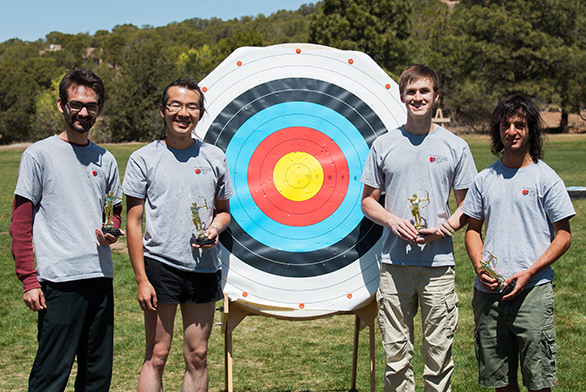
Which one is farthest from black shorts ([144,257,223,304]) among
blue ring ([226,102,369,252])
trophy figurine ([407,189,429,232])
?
trophy figurine ([407,189,429,232])

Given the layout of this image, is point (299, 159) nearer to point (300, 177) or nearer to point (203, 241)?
point (300, 177)

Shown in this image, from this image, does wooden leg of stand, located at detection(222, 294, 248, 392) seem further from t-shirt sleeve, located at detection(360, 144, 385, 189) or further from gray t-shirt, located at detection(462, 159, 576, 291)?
gray t-shirt, located at detection(462, 159, 576, 291)

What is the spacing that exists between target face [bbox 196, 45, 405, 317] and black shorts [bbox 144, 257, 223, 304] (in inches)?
21.8

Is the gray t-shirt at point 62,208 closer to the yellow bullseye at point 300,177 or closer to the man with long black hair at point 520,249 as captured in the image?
the yellow bullseye at point 300,177

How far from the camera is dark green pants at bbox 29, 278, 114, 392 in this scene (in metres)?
2.30

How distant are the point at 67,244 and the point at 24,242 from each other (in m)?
0.17

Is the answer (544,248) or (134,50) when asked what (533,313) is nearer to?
(544,248)

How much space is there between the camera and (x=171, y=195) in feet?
8.07

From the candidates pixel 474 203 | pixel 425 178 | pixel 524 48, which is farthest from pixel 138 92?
pixel 474 203

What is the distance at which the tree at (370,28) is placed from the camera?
39125 millimetres

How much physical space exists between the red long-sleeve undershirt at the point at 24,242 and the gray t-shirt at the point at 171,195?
415mm

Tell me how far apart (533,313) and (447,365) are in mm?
488

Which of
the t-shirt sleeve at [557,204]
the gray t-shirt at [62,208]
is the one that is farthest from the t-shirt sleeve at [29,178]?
the t-shirt sleeve at [557,204]

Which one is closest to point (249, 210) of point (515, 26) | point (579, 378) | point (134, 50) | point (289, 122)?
point (289, 122)
